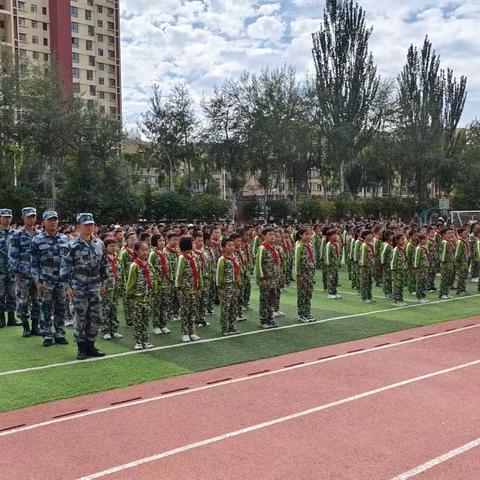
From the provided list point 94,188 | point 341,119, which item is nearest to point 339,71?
point 341,119

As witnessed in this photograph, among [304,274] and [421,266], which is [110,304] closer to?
[304,274]

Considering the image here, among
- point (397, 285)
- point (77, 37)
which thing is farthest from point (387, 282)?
point (77, 37)

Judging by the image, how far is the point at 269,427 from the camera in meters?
5.54

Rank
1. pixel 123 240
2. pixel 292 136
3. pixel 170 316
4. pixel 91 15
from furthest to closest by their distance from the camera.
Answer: pixel 91 15 < pixel 292 136 < pixel 123 240 < pixel 170 316

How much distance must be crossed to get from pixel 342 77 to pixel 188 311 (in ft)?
118

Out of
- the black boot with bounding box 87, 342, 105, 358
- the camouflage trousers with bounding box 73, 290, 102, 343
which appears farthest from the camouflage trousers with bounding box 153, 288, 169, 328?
the camouflage trousers with bounding box 73, 290, 102, 343

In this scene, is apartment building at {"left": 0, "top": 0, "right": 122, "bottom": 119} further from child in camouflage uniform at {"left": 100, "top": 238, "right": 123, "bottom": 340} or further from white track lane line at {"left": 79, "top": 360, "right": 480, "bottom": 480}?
white track lane line at {"left": 79, "top": 360, "right": 480, "bottom": 480}

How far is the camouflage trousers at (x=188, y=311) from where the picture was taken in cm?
924

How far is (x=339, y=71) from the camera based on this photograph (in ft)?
137

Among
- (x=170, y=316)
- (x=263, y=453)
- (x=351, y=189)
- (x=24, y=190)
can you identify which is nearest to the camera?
(x=263, y=453)

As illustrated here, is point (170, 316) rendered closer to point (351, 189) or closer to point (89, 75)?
point (351, 189)

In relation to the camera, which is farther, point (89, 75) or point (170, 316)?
point (89, 75)

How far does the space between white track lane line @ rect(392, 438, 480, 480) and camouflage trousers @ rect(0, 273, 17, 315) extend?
26.1 feet

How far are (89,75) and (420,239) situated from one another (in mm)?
63565
